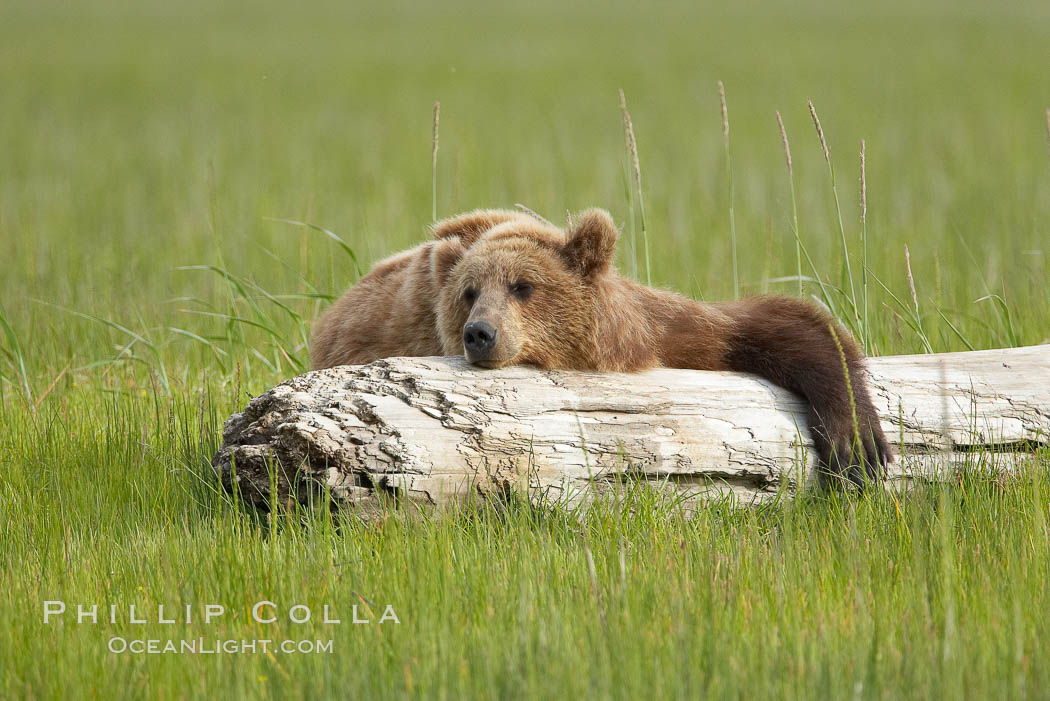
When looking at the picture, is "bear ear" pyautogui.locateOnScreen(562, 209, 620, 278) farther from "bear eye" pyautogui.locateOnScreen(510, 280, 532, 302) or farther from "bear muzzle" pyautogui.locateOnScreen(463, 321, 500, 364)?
"bear muzzle" pyautogui.locateOnScreen(463, 321, 500, 364)

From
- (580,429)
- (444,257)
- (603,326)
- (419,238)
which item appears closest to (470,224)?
(444,257)

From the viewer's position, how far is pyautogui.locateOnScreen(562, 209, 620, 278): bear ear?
380cm

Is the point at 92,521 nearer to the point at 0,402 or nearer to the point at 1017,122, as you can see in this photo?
the point at 0,402

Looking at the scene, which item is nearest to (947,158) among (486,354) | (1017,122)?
(1017,122)

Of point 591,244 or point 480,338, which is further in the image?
point 591,244

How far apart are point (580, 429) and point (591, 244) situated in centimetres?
95

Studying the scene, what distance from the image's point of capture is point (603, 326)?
3836 millimetres

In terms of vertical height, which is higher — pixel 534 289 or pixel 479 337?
pixel 534 289

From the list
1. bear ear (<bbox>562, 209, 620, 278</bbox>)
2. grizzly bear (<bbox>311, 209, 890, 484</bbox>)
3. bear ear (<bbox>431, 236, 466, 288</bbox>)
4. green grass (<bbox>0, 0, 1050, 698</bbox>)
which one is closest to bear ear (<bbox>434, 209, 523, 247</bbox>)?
grizzly bear (<bbox>311, 209, 890, 484</bbox>)

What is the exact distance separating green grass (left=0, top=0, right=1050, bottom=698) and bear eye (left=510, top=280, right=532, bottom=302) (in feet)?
2.94

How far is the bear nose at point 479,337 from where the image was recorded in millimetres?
3521

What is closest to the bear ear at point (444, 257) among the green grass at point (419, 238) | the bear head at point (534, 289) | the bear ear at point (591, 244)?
the bear head at point (534, 289)

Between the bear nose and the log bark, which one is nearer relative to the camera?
the log bark

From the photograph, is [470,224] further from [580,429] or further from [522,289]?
[580,429]
